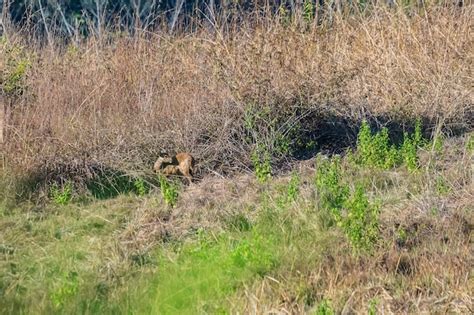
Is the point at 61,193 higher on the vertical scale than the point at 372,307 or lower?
lower

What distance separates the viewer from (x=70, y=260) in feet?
15.7

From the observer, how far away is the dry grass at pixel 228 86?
695 centimetres

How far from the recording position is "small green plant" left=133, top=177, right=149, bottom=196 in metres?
6.18

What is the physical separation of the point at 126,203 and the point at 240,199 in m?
0.87

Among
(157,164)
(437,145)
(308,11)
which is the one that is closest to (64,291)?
(157,164)

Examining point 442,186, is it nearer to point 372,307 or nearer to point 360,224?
point 360,224

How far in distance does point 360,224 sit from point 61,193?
260 centimetres

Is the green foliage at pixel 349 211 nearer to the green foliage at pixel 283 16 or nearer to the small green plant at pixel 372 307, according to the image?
the small green plant at pixel 372 307

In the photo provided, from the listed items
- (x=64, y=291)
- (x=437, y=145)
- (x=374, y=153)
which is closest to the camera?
(x=64, y=291)

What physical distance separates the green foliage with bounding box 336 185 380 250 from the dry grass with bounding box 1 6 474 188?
7.68 ft

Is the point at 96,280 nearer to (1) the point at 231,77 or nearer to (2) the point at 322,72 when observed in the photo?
(1) the point at 231,77

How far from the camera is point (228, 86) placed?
24.3 feet

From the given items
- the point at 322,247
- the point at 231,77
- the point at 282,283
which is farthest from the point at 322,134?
the point at 282,283

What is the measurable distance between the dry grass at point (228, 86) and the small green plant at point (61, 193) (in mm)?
222
